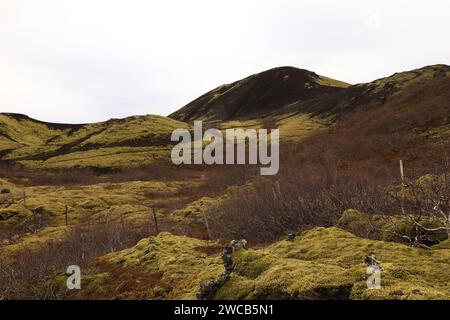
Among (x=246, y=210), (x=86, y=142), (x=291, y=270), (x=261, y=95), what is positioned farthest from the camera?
(x=261, y=95)

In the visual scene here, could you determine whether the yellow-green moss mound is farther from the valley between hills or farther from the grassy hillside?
the grassy hillside

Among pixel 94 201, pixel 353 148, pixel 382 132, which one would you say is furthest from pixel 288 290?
pixel 382 132

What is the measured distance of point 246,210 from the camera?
2455 cm

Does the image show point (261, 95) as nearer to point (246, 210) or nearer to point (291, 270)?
point (246, 210)

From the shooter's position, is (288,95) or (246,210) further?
(288,95)

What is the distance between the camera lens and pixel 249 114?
156 meters

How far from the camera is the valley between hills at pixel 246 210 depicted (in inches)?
356

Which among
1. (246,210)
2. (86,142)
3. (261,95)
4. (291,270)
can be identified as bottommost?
(246,210)

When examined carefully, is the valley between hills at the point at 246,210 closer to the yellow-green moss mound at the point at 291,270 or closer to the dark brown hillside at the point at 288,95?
the yellow-green moss mound at the point at 291,270

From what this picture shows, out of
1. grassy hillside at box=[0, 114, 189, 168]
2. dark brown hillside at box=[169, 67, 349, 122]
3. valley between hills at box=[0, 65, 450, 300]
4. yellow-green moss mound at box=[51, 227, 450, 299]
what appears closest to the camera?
yellow-green moss mound at box=[51, 227, 450, 299]

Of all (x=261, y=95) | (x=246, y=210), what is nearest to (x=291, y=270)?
(x=246, y=210)

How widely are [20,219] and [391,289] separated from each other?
139 feet

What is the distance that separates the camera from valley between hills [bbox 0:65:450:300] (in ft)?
29.7

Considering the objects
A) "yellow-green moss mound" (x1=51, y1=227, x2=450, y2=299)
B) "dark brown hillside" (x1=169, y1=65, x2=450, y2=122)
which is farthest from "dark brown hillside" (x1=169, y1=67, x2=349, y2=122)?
"yellow-green moss mound" (x1=51, y1=227, x2=450, y2=299)
